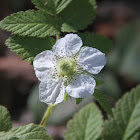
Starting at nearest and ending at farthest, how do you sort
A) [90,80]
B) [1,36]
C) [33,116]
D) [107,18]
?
[90,80] < [33,116] < [1,36] < [107,18]

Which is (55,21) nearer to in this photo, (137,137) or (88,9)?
(88,9)

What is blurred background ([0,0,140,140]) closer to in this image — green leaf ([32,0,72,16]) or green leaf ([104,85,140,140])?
green leaf ([104,85,140,140])

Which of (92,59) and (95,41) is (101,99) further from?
(95,41)

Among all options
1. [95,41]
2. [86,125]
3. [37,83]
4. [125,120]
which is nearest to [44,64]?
[95,41]

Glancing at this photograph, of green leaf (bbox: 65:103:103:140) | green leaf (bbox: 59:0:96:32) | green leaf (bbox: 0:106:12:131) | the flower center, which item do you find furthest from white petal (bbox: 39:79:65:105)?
green leaf (bbox: 65:103:103:140)

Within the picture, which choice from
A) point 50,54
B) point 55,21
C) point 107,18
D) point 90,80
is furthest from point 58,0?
point 107,18

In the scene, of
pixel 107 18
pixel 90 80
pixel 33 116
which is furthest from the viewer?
pixel 107 18

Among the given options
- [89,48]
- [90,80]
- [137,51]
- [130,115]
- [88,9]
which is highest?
[88,9]
